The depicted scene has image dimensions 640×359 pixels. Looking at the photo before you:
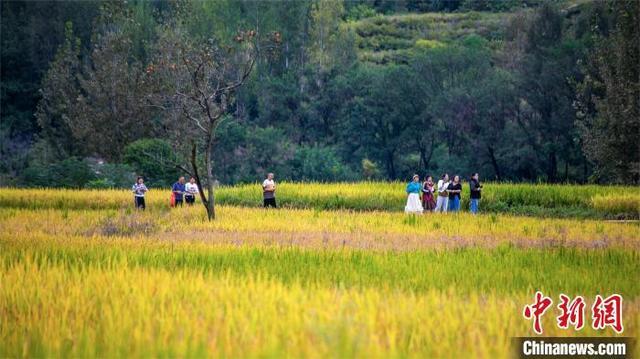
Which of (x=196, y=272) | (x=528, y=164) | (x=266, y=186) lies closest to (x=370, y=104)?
(x=528, y=164)

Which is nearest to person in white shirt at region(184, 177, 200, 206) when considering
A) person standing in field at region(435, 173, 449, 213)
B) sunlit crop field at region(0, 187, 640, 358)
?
person standing in field at region(435, 173, 449, 213)

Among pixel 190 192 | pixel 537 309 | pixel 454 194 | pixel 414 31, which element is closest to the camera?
pixel 537 309

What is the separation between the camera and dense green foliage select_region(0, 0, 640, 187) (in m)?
47.3

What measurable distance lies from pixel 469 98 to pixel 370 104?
8.52 meters

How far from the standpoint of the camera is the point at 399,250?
16.5 m

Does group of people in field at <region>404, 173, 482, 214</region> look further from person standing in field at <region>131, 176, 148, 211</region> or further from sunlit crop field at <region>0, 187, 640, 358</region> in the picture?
person standing in field at <region>131, 176, 148, 211</region>

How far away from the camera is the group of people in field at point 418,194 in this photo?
2916 centimetres

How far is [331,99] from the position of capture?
6612 centimetres

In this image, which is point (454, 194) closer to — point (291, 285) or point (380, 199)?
point (380, 199)

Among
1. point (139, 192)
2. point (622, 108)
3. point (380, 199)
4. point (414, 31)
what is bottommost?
point (380, 199)

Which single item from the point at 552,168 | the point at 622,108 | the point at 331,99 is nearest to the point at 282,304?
the point at 622,108

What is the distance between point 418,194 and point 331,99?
121 ft

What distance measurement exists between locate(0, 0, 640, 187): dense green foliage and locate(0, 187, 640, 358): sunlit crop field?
75.8 feet

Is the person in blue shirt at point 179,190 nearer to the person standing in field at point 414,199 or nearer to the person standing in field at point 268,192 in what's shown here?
the person standing in field at point 268,192
